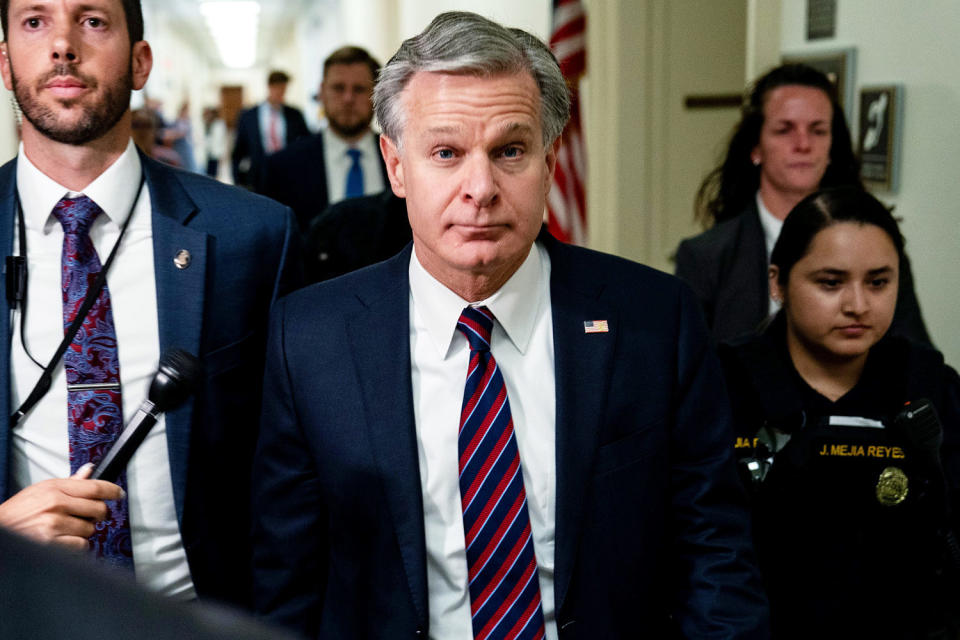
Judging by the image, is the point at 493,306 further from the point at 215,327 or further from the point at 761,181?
the point at 761,181

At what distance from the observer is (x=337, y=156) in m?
4.75

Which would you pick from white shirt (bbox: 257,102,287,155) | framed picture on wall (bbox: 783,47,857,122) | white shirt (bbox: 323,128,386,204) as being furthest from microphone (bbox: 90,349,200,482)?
white shirt (bbox: 257,102,287,155)

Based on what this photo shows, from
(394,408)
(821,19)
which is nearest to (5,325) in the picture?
(394,408)

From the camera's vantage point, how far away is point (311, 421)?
4.94 ft

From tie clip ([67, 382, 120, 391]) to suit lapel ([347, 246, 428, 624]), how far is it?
41 centimetres

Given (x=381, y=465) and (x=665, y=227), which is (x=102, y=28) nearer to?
(x=381, y=465)

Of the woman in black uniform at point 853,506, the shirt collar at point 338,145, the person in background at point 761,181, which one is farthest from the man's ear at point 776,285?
the shirt collar at point 338,145

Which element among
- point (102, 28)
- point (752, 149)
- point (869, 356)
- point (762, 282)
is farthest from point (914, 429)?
point (102, 28)

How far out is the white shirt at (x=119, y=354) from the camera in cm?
161

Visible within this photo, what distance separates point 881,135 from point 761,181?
20.6 inches

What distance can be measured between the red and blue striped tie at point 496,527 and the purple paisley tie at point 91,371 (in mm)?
585

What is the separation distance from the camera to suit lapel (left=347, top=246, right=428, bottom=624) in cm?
143

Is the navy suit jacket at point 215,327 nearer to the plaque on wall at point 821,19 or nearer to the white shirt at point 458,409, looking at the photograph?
the white shirt at point 458,409

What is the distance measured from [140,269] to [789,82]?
6.41ft
